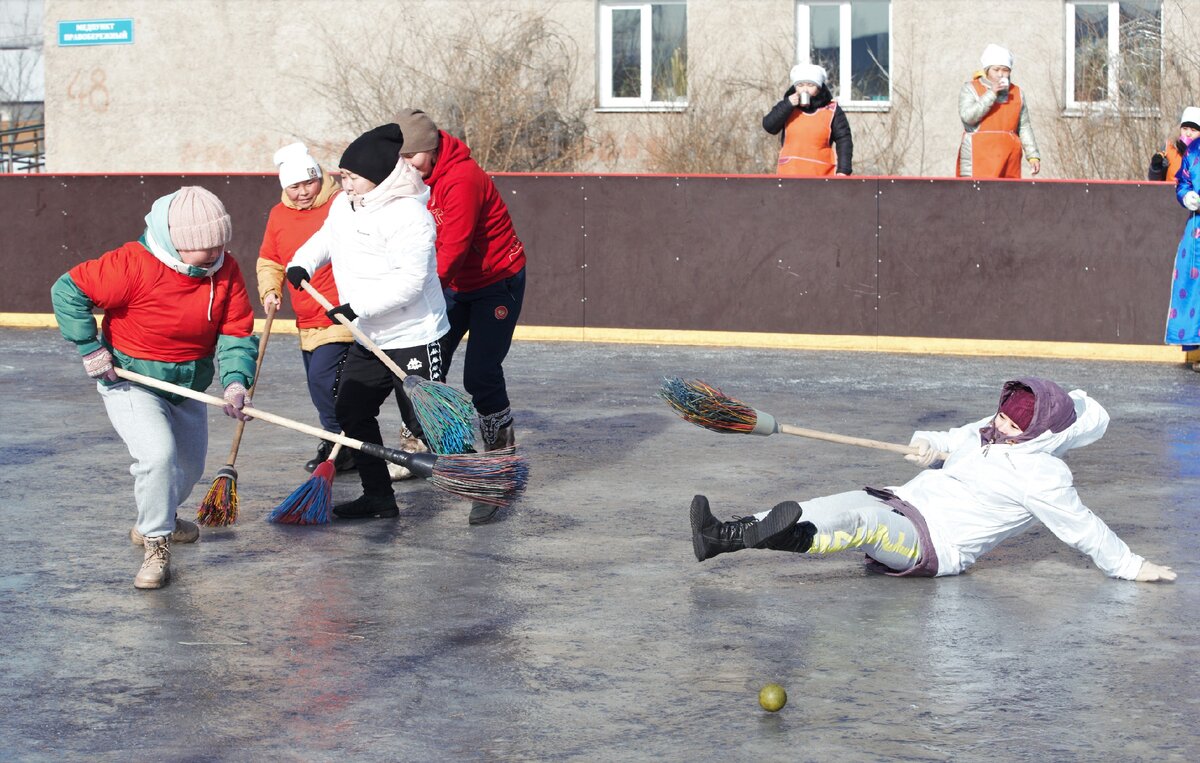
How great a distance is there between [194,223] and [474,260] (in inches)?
83.2

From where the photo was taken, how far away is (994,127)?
1538 cm

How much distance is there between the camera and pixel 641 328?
15172 mm

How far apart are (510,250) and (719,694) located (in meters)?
3.83

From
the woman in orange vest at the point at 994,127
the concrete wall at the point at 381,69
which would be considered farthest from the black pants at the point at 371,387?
the concrete wall at the point at 381,69

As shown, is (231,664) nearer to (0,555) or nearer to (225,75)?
(0,555)

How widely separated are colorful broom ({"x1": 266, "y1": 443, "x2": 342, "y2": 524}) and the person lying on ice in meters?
1.88

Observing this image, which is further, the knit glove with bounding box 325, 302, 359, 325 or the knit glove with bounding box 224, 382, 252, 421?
the knit glove with bounding box 325, 302, 359, 325

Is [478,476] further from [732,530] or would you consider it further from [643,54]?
[643,54]

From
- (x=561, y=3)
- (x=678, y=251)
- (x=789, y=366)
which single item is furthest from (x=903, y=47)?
(x=789, y=366)

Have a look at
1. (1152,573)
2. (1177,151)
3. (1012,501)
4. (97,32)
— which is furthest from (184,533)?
(97,32)

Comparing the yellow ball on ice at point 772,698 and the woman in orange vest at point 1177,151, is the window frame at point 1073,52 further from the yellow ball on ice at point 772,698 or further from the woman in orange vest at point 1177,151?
the yellow ball on ice at point 772,698

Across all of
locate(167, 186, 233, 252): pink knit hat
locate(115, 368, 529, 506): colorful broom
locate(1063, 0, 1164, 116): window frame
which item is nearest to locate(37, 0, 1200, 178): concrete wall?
locate(1063, 0, 1164, 116): window frame

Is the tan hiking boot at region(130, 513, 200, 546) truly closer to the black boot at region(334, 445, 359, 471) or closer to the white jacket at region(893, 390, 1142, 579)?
the black boot at region(334, 445, 359, 471)

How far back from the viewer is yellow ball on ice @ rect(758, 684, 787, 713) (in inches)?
202
